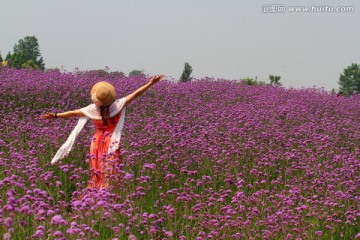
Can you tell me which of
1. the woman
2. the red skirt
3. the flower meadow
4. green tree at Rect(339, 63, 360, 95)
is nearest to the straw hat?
the woman

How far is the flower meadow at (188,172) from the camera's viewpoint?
4926mm

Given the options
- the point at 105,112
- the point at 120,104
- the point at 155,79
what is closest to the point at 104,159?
the point at 105,112

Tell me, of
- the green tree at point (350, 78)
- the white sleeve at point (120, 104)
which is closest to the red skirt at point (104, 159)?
the white sleeve at point (120, 104)

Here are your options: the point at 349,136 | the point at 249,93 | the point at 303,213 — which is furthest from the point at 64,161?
the point at 249,93

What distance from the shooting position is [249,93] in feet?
49.5

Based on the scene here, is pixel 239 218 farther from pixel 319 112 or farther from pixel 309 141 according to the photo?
pixel 319 112

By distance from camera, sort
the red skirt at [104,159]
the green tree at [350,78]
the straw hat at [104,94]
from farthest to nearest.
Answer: the green tree at [350,78], the straw hat at [104,94], the red skirt at [104,159]

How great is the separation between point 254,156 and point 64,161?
2.70 m

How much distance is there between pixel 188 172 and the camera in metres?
6.53

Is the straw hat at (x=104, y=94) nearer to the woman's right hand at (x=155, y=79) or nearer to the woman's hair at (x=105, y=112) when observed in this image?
the woman's hair at (x=105, y=112)

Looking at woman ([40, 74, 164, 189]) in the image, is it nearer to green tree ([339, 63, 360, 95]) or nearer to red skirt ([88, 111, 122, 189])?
→ red skirt ([88, 111, 122, 189])

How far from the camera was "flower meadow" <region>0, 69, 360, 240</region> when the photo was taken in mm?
4926

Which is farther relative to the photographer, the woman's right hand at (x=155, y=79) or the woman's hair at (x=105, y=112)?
the woman's right hand at (x=155, y=79)

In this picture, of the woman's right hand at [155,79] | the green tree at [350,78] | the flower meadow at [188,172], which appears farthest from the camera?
the green tree at [350,78]
